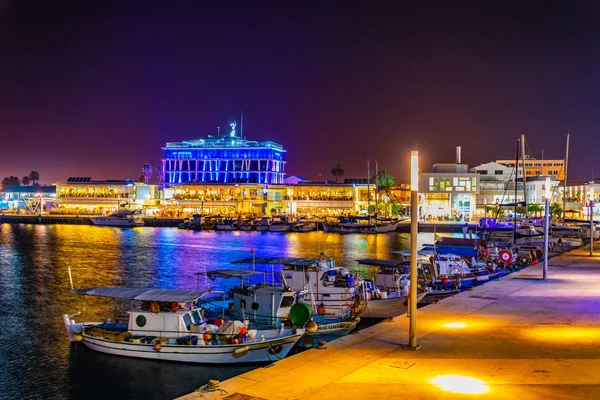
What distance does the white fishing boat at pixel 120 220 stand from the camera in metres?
139

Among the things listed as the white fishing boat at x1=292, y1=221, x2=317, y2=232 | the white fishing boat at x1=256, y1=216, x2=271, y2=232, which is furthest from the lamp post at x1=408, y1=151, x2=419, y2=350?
the white fishing boat at x1=256, y1=216, x2=271, y2=232

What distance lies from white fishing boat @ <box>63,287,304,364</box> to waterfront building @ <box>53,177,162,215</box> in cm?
15245

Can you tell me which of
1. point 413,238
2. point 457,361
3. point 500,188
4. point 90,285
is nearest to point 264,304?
point 413,238

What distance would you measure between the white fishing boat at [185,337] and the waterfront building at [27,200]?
170 m

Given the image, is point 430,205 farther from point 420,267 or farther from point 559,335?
point 559,335

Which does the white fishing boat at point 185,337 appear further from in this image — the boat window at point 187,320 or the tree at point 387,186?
the tree at point 387,186

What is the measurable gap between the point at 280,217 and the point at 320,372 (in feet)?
417

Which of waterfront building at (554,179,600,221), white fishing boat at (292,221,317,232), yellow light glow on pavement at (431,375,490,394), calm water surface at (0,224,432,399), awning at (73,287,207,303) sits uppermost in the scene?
waterfront building at (554,179,600,221)

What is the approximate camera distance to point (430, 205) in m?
129

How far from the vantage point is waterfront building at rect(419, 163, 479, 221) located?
416 ft

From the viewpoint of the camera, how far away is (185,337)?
23359 mm

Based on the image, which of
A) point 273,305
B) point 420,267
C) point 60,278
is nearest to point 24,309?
point 60,278

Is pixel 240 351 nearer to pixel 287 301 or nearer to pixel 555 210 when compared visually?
pixel 287 301

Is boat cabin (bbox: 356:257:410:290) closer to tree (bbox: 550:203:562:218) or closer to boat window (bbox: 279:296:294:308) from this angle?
boat window (bbox: 279:296:294:308)
